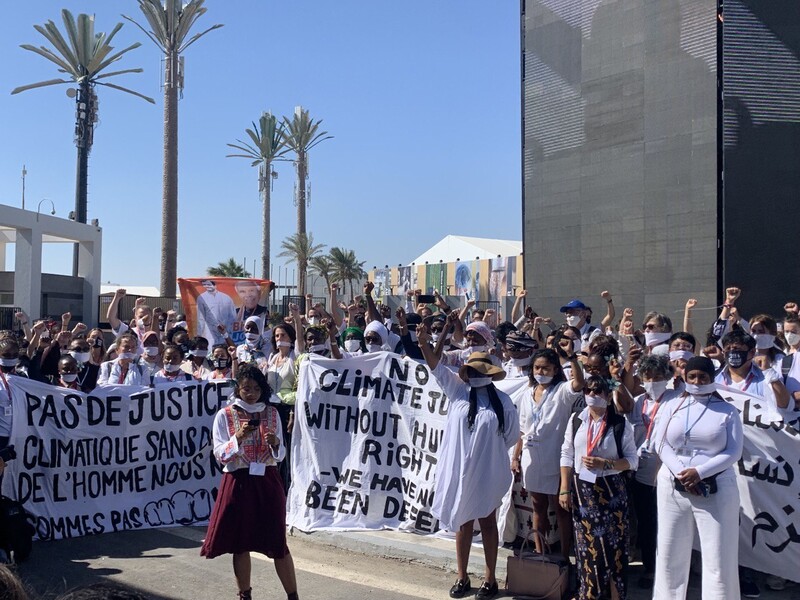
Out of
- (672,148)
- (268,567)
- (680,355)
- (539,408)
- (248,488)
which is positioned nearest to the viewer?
(248,488)

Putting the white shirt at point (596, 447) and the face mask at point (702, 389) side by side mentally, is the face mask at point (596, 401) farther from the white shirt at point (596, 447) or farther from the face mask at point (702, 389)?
the face mask at point (702, 389)

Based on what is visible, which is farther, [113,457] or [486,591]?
[113,457]

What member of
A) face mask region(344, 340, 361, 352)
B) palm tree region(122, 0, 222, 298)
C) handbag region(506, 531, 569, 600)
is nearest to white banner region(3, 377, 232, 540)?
face mask region(344, 340, 361, 352)

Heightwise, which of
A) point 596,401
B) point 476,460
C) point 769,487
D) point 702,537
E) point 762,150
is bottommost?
point 702,537

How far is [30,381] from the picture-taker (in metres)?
7.76

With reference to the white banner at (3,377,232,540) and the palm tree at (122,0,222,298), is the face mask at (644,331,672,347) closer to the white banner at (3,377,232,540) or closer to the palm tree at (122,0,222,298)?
the white banner at (3,377,232,540)

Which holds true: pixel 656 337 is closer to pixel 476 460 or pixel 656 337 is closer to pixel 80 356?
pixel 476 460

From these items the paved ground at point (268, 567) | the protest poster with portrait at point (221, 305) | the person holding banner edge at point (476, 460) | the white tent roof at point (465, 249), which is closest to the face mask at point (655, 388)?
the person holding banner edge at point (476, 460)

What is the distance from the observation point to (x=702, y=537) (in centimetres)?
509

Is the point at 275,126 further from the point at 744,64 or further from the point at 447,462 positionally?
the point at 447,462

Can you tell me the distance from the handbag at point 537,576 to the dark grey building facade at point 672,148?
12186 millimetres

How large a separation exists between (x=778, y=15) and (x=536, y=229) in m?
6.69

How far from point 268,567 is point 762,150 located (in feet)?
45.7

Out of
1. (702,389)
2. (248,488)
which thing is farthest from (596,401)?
(248,488)
